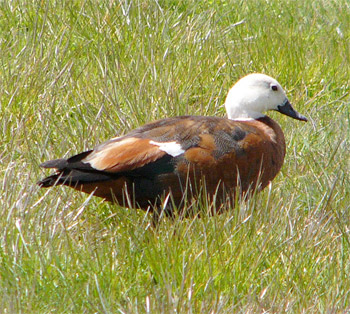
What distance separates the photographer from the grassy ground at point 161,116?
3.25 m

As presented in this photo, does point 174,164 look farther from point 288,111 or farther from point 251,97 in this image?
point 288,111

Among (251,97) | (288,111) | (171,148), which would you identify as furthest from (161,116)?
(171,148)

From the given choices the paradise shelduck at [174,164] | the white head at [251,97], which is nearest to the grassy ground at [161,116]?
the paradise shelduck at [174,164]

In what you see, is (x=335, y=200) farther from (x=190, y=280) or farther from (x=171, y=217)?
(x=190, y=280)

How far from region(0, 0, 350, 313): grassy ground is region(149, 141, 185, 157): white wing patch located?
1.14ft

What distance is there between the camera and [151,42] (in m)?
5.50

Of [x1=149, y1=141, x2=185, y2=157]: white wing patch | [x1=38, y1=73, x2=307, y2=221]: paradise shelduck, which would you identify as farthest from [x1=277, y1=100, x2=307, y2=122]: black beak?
[x1=149, y1=141, x2=185, y2=157]: white wing patch

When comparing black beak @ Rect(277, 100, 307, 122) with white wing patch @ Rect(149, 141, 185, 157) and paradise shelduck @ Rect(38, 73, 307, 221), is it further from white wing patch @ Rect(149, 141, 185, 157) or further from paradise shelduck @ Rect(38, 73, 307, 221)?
white wing patch @ Rect(149, 141, 185, 157)

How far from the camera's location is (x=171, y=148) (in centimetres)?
412

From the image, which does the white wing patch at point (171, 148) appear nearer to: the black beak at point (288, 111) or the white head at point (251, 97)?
the white head at point (251, 97)

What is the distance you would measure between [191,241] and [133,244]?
275 millimetres

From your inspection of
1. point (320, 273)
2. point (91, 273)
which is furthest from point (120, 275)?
point (320, 273)

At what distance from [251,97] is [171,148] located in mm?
845

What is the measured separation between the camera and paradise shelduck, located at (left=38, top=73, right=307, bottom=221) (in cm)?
400
